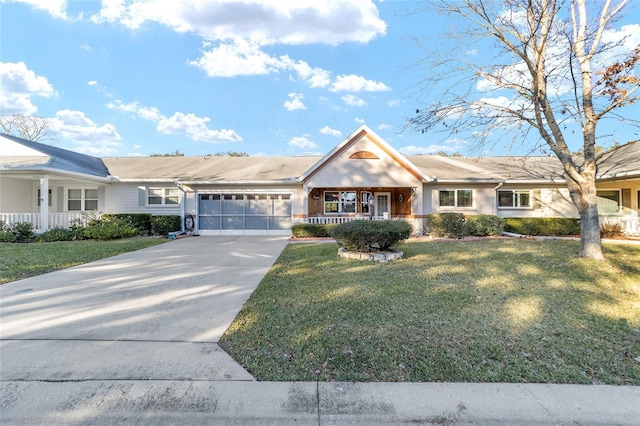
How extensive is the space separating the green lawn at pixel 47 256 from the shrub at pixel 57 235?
6.42 ft

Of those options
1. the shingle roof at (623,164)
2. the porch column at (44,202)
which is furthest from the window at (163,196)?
the shingle roof at (623,164)

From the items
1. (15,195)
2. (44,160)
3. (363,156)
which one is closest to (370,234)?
(363,156)

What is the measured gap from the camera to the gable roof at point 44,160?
12.7m

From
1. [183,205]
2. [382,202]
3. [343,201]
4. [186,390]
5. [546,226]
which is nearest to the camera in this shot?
[186,390]

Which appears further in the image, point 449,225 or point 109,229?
point 109,229

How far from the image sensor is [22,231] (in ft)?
42.1

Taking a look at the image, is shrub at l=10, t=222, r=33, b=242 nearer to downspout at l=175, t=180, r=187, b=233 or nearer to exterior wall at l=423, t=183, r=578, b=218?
downspout at l=175, t=180, r=187, b=233

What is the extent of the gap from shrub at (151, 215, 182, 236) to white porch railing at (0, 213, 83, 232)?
3857mm

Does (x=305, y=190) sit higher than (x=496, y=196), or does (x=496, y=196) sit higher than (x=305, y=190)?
(x=305, y=190)

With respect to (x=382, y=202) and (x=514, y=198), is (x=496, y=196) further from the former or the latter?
(x=382, y=202)

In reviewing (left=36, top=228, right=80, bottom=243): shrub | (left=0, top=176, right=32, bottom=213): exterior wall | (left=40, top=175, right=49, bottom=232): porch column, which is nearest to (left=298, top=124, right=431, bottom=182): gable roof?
(left=36, top=228, right=80, bottom=243): shrub

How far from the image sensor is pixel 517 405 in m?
2.49

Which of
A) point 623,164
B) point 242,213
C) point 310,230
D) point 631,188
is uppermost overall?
point 623,164

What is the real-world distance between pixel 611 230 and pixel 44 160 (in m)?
27.6
